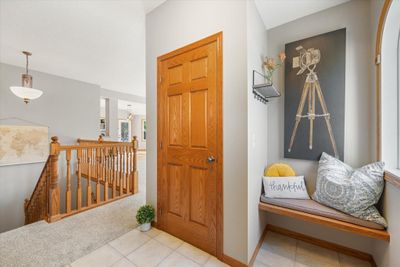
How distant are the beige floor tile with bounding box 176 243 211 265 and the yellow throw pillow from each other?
3.53 ft

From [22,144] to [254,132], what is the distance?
490cm

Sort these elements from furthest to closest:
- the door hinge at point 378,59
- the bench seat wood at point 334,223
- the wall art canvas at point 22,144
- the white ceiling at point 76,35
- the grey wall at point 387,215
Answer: the wall art canvas at point 22,144, the white ceiling at point 76,35, the door hinge at point 378,59, the bench seat wood at point 334,223, the grey wall at point 387,215

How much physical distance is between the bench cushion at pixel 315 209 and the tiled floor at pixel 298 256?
0.50 meters

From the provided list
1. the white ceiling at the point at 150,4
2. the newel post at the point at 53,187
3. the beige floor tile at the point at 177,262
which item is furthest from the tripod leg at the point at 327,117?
the newel post at the point at 53,187

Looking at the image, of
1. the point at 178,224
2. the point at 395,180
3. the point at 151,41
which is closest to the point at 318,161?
the point at 395,180

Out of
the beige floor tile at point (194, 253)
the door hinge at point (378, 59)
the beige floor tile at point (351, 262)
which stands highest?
the door hinge at point (378, 59)

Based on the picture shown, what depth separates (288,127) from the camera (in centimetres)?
198

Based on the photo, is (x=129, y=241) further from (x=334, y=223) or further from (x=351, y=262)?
(x=351, y=262)

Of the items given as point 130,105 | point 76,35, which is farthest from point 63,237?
point 130,105

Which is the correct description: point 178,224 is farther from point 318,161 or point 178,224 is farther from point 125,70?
point 125,70

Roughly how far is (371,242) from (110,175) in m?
3.60

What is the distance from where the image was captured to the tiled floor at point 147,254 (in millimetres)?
1512

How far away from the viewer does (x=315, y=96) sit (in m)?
1.83

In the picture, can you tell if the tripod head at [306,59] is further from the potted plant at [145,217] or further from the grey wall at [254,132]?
the potted plant at [145,217]
